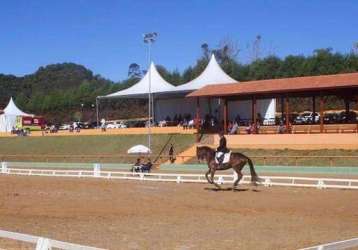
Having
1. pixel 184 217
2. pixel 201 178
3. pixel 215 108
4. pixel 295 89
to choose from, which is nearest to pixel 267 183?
pixel 201 178

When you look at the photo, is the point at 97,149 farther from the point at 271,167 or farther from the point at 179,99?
the point at 271,167

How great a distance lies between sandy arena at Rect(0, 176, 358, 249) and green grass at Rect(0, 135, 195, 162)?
25.1 meters

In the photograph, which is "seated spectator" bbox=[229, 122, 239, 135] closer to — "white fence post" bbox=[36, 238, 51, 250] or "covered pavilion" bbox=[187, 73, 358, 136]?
"covered pavilion" bbox=[187, 73, 358, 136]

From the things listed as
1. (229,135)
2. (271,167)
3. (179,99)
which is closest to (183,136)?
(229,135)

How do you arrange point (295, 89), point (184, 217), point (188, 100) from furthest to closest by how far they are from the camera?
Answer: 1. point (188, 100)
2. point (295, 89)
3. point (184, 217)

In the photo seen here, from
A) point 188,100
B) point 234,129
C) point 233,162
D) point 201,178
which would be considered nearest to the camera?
point 233,162

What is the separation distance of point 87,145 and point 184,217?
41.7 metres

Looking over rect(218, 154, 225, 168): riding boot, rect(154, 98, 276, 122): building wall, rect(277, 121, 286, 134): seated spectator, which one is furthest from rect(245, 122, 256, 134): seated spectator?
rect(218, 154, 225, 168): riding boot

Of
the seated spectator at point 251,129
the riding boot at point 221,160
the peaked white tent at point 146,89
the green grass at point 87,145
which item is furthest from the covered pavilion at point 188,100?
the riding boot at point 221,160

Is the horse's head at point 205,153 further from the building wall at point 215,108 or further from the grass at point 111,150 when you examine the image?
the building wall at point 215,108

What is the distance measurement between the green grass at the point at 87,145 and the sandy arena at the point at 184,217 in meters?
25.1

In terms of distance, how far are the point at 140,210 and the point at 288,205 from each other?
4.66 metres

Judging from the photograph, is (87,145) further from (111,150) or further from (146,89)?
(146,89)

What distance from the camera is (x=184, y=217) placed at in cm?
1641
